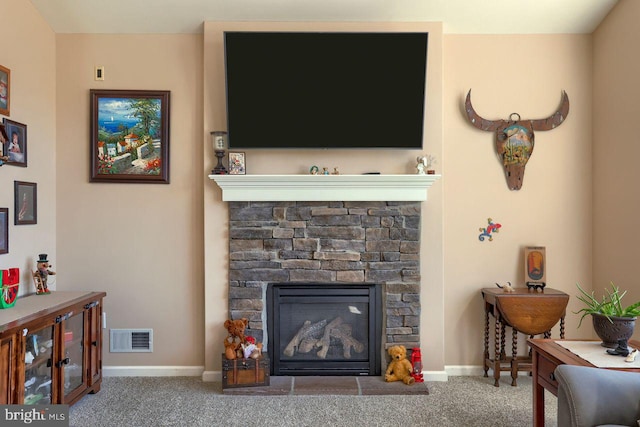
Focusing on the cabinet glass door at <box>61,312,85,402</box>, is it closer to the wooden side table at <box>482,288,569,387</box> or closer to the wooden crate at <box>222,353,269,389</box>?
the wooden crate at <box>222,353,269,389</box>

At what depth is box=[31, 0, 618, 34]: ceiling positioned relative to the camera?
3393mm

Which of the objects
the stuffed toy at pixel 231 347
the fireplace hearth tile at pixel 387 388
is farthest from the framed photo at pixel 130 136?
the fireplace hearth tile at pixel 387 388

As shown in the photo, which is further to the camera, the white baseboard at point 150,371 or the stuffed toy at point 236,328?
the white baseboard at point 150,371

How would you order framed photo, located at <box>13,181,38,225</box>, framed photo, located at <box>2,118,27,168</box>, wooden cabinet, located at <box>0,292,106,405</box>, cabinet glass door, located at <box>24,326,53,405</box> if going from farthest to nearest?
framed photo, located at <box>13,181,38,225</box> → framed photo, located at <box>2,118,27,168</box> → cabinet glass door, located at <box>24,326,53,405</box> → wooden cabinet, located at <box>0,292,106,405</box>

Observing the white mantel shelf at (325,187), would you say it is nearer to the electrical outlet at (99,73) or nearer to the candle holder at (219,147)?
the candle holder at (219,147)

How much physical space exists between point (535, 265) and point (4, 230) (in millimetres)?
3671

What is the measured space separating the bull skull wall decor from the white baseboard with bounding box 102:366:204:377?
281 cm

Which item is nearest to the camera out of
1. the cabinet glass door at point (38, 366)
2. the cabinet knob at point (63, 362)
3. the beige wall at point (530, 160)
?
the cabinet glass door at point (38, 366)

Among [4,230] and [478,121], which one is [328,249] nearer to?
[478,121]

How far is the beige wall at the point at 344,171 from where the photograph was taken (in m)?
3.59

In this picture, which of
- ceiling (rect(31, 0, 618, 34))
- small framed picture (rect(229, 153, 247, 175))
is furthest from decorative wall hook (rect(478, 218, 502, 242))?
Answer: small framed picture (rect(229, 153, 247, 175))

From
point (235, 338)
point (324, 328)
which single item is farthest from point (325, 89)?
point (235, 338)

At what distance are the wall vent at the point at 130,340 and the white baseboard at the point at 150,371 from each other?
126mm

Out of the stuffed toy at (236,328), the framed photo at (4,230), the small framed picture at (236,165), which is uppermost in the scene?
the small framed picture at (236,165)
